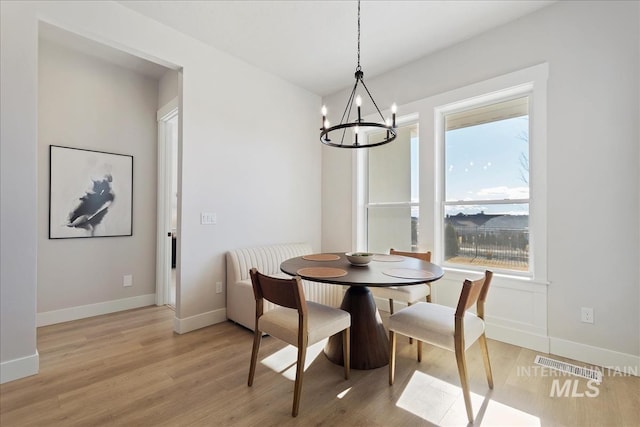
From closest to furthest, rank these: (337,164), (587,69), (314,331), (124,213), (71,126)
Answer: (314,331) → (587,69) → (71,126) → (124,213) → (337,164)

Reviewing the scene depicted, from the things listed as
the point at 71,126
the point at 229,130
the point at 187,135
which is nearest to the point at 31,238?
the point at 187,135

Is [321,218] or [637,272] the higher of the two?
[321,218]

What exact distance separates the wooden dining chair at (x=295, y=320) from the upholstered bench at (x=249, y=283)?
90cm

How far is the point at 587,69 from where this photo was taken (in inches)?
91.4

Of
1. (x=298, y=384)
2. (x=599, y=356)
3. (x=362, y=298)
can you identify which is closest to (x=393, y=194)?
(x=362, y=298)

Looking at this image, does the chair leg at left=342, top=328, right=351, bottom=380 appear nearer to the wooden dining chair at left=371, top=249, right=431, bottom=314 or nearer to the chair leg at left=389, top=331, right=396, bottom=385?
the chair leg at left=389, top=331, right=396, bottom=385

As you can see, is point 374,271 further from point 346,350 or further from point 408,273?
point 346,350

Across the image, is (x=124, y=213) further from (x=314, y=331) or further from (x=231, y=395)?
(x=314, y=331)

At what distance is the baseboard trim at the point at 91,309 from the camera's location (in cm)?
303

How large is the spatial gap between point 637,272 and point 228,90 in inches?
155

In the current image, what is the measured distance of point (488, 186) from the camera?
2941mm

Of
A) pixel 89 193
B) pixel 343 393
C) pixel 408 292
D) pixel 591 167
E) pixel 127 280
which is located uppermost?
pixel 591 167

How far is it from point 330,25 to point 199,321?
124 inches

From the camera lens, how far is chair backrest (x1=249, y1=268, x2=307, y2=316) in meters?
1.69
